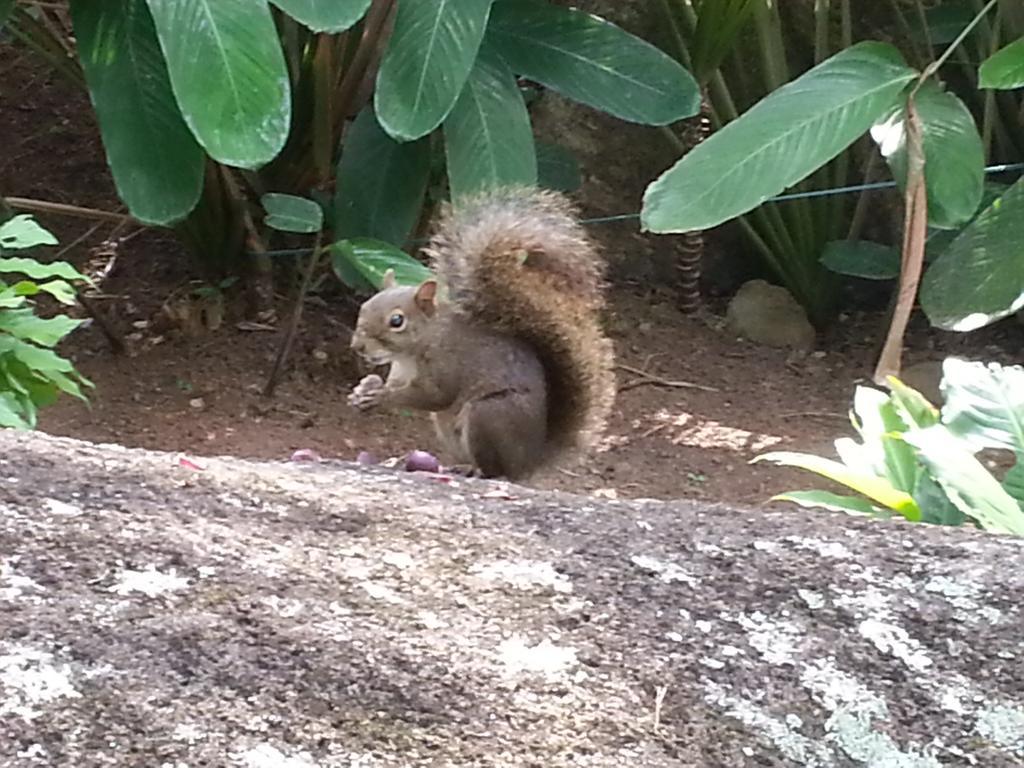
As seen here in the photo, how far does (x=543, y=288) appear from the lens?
2.36 metres

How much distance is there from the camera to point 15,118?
413 cm

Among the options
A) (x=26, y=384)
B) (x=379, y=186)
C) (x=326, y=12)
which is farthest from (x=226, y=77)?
(x=379, y=186)

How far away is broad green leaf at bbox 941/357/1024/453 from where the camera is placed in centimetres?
167

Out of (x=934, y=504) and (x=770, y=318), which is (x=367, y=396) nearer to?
(x=934, y=504)

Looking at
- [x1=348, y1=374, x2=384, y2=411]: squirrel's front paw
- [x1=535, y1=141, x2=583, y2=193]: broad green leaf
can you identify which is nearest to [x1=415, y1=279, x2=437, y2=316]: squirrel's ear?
[x1=348, y1=374, x2=384, y2=411]: squirrel's front paw

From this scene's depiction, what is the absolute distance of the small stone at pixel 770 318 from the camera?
3.87m

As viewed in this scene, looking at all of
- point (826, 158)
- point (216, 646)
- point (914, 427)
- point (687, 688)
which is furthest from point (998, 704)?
point (826, 158)

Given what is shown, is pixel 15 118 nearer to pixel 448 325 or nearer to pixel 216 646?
pixel 448 325

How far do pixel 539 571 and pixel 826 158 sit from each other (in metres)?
1.39

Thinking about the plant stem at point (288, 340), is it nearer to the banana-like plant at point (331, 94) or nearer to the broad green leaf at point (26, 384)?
the banana-like plant at point (331, 94)

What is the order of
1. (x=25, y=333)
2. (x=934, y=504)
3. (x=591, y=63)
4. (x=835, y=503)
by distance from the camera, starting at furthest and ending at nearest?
(x=591, y=63) → (x=25, y=333) → (x=835, y=503) → (x=934, y=504)

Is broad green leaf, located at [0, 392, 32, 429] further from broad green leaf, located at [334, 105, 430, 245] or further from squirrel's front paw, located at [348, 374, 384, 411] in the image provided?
broad green leaf, located at [334, 105, 430, 245]

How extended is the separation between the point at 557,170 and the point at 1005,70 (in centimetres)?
134

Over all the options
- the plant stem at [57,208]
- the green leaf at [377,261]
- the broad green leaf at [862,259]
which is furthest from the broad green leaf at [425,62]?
the broad green leaf at [862,259]
